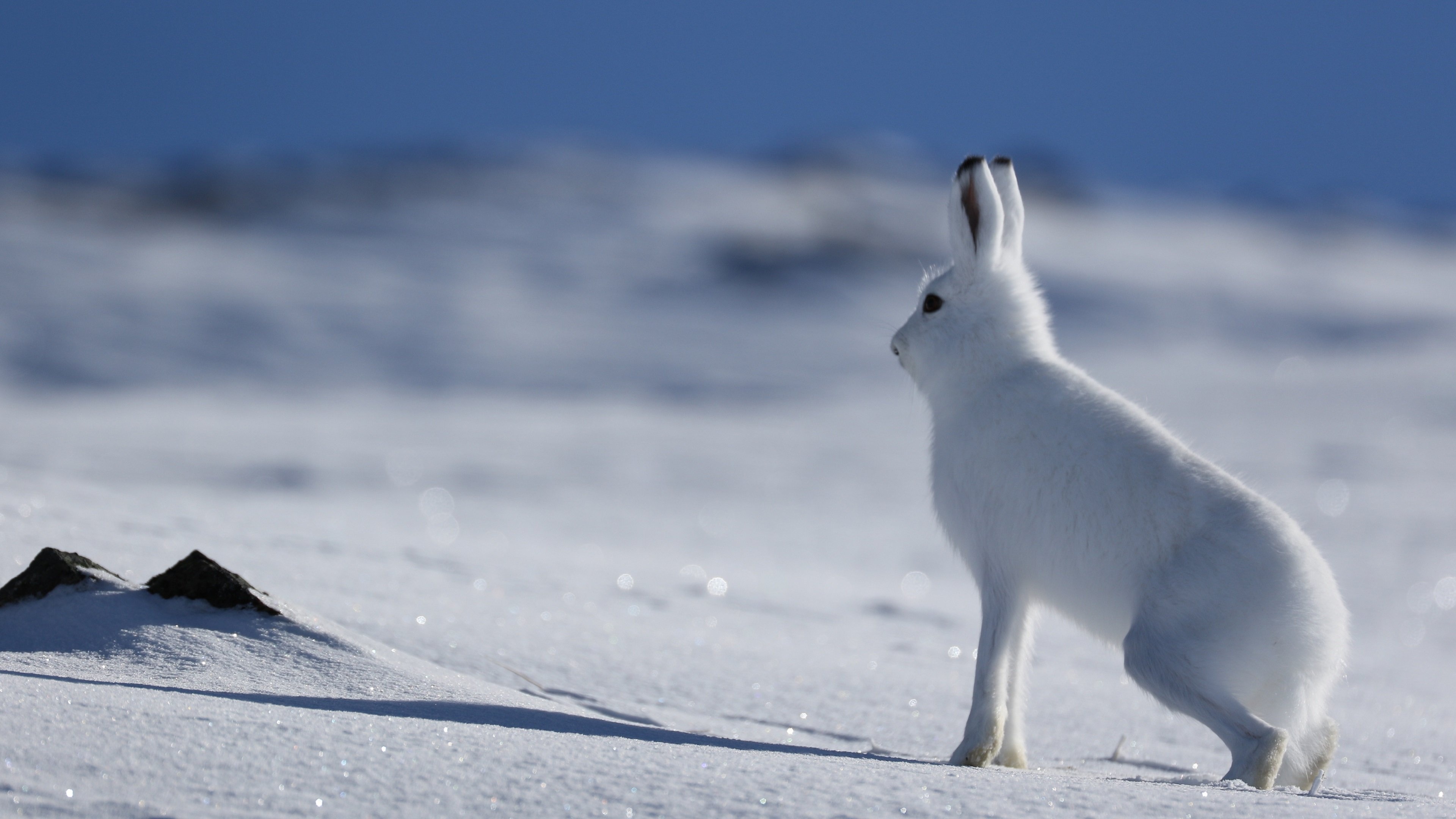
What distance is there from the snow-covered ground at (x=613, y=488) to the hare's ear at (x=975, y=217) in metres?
1.21

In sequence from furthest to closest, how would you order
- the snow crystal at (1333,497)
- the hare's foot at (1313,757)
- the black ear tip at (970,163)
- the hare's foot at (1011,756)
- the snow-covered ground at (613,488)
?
1. the snow crystal at (1333,497)
2. the black ear tip at (970,163)
3. the hare's foot at (1011,756)
4. the hare's foot at (1313,757)
5. the snow-covered ground at (613,488)

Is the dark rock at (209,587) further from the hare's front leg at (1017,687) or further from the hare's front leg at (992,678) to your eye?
the hare's front leg at (1017,687)

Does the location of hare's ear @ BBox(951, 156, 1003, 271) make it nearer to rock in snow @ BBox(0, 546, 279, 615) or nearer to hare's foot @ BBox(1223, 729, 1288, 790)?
hare's foot @ BBox(1223, 729, 1288, 790)

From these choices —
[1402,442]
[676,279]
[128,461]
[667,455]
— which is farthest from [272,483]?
[676,279]

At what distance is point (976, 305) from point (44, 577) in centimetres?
226

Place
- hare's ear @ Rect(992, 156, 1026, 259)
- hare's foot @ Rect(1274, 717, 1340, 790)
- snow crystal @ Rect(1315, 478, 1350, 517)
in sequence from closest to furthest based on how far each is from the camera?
hare's foot @ Rect(1274, 717, 1340, 790) → hare's ear @ Rect(992, 156, 1026, 259) → snow crystal @ Rect(1315, 478, 1350, 517)

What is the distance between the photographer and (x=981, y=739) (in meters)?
2.73

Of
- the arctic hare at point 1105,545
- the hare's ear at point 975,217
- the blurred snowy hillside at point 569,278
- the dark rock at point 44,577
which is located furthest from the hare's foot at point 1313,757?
the blurred snowy hillside at point 569,278

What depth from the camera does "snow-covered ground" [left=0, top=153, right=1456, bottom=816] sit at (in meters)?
1.98

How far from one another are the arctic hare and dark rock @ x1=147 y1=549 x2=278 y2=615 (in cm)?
156

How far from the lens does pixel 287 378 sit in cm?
1381

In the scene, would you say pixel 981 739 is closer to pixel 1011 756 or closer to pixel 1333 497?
pixel 1011 756

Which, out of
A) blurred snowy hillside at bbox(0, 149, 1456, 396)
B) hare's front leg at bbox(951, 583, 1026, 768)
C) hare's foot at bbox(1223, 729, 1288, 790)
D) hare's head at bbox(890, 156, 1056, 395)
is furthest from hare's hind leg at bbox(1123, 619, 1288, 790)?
blurred snowy hillside at bbox(0, 149, 1456, 396)

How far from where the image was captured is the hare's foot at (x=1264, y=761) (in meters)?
2.41
